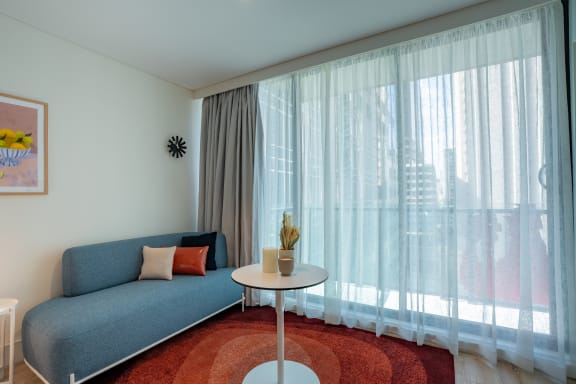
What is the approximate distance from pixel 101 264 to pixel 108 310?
25.4 inches

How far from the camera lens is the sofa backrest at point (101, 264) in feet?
7.39

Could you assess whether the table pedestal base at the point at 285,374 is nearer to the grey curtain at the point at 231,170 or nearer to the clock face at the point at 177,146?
the grey curtain at the point at 231,170

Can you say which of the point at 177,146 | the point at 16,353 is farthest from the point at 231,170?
the point at 16,353

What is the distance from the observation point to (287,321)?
2.77 metres

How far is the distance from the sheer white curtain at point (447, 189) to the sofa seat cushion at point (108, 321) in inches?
45.5

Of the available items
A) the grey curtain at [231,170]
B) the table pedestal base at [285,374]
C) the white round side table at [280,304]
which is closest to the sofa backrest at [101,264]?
the grey curtain at [231,170]

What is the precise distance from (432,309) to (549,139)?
153 cm

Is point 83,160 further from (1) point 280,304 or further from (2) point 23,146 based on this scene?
(1) point 280,304

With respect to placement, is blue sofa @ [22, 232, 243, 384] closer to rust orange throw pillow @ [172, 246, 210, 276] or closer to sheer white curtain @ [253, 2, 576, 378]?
rust orange throw pillow @ [172, 246, 210, 276]

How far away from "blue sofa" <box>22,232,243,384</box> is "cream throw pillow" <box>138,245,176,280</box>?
7 centimetres

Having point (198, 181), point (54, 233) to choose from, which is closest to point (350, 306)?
point (198, 181)

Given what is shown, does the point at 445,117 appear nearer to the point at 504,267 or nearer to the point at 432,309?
the point at 504,267

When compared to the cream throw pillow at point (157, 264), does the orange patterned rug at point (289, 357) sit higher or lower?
lower

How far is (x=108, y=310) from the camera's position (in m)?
1.92
